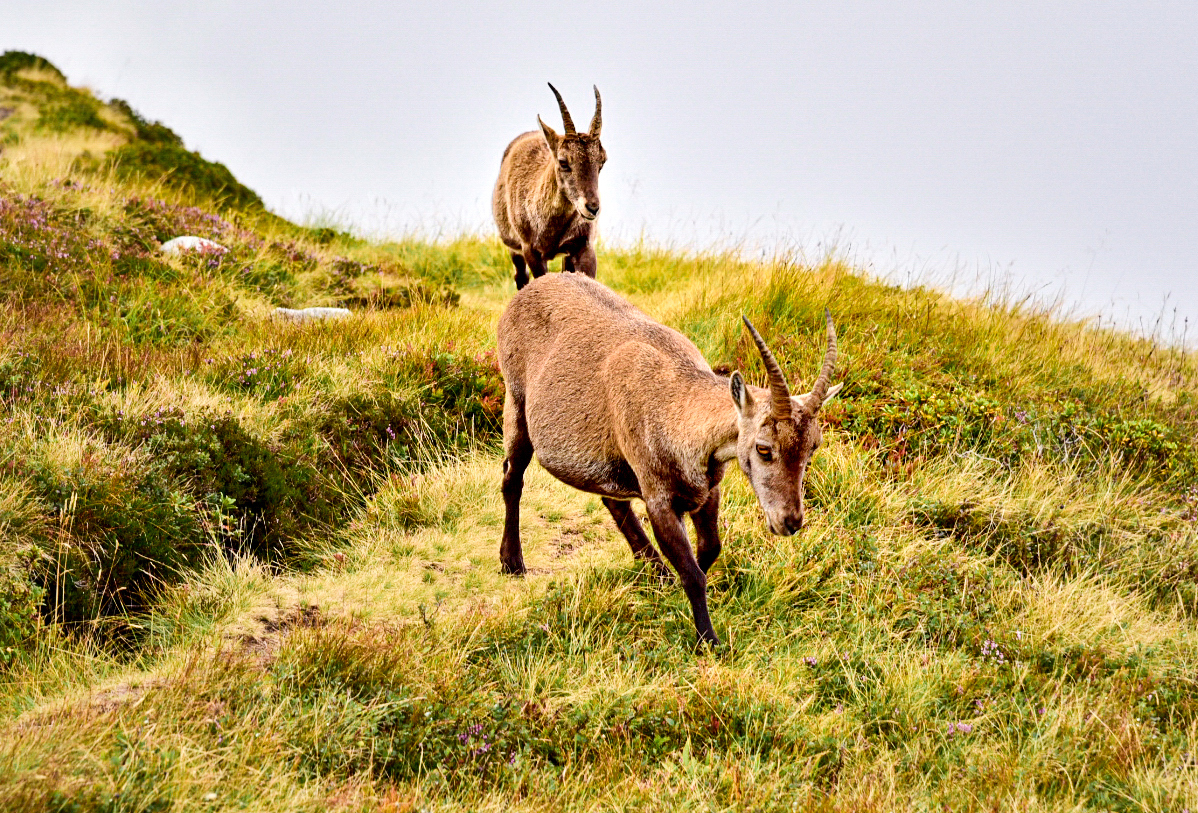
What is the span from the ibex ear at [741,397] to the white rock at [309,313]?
7.20 meters

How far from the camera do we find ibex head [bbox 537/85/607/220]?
28.0 ft

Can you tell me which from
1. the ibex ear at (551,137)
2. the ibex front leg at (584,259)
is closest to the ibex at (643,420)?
the ibex ear at (551,137)

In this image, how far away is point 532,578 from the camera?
22.6 feet

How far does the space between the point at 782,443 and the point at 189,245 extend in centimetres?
1005

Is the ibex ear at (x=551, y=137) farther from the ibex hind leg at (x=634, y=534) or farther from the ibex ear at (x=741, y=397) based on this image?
the ibex ear at (x=741, y=397)

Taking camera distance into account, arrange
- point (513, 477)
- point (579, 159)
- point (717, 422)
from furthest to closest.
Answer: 1. point (579, 159)
2. point (513, 477)
3. point (717, 422)

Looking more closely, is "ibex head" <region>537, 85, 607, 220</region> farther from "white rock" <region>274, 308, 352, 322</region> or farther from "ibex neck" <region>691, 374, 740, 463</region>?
"white rock" <region>274, 308, 352, 322</region>

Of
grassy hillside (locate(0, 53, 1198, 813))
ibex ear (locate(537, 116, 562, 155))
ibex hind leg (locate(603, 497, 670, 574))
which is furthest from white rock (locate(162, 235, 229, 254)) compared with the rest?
ibex hind leg (locate(603, 497, 670, 574))

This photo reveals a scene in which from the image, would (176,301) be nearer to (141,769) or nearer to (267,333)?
(267,333)

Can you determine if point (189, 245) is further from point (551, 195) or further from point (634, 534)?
point (634, 534)

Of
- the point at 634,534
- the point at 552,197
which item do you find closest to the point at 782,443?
the point at 634,534

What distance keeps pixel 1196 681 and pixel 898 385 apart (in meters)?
3.75

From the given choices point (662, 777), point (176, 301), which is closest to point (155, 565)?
point (662, 777)

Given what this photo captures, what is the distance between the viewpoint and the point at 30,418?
7.45 m
